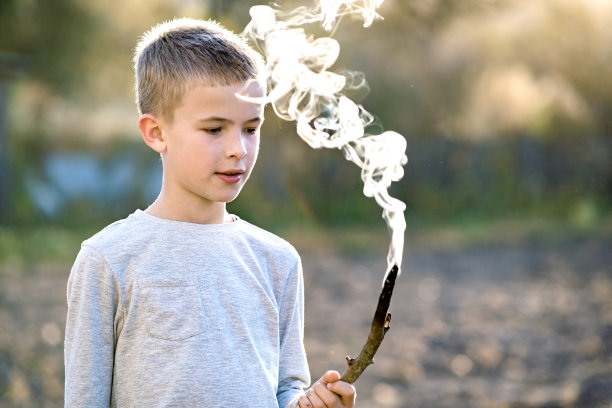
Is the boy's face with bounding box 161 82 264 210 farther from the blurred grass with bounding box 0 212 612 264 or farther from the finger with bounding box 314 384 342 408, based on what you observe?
the blurred grass with bounding box 0 212 612 264

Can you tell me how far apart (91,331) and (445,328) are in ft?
16.6

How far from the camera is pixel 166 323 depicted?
179cm

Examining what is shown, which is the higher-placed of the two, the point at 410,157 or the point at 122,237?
the point at 410,157

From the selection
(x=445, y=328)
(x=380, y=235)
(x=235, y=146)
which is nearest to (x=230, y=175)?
(x=235, y=146)

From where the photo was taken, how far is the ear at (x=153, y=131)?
76.6 inches

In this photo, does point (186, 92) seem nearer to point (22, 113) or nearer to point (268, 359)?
point (268, 359)

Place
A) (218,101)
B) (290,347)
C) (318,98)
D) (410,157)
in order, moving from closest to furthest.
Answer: (218,101) < (290,347) < (318,98) < (410,157)

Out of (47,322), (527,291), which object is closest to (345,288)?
(527,291)

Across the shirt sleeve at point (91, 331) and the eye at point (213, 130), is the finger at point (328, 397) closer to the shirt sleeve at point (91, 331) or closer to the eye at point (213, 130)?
the shirt sleeve at point (91, 331)

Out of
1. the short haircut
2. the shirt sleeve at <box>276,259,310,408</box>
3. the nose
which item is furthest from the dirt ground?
the nose

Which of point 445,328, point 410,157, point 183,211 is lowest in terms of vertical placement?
point 183,211

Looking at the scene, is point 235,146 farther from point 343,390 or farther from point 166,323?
point 343,390

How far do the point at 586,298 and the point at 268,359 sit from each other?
6169 mm

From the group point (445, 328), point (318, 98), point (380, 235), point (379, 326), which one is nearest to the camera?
point (379, 326)
